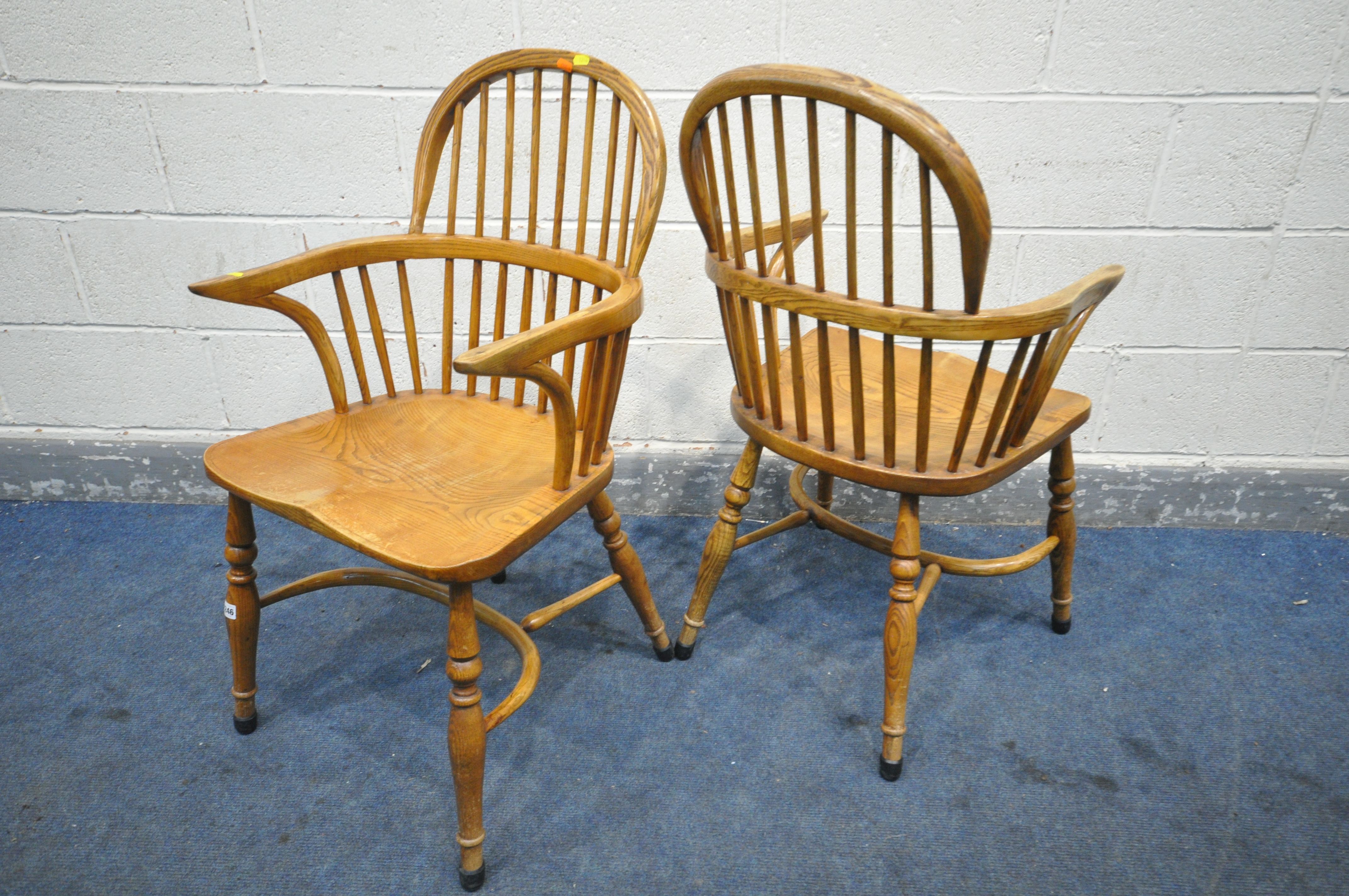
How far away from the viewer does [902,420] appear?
1423 mm

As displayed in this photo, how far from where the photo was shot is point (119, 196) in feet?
5.99

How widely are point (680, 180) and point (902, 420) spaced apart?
77 centimetres

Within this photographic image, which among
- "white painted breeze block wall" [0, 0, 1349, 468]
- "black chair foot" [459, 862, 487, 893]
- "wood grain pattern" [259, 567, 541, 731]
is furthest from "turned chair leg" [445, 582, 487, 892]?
"white painted breeze block wall" [0, 0, 1349, 468]

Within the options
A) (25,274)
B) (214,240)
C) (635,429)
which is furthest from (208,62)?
(635,429)

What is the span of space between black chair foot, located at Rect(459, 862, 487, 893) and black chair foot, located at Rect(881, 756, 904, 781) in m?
0.64

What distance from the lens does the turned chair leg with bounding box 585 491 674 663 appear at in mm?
1424

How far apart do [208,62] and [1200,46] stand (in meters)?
1.93

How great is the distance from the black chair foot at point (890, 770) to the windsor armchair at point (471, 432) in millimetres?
445

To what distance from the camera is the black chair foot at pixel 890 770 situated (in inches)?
54.1

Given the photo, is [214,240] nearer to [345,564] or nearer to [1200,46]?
[345,564]

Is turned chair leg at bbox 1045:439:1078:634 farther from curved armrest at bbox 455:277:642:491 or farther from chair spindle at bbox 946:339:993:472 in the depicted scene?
curved armrest at bbox 455:277:642:491

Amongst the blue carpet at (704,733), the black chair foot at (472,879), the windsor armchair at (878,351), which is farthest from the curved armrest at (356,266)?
the black chair foot at (472,879)

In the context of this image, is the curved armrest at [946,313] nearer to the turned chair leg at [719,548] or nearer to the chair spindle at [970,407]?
the chair spindle at [970,407]

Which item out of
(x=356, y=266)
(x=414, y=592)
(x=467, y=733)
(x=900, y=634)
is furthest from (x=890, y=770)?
(x=356, y=266)
